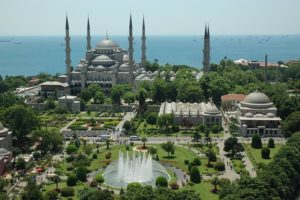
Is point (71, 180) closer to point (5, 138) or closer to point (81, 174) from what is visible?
point (81, 174)

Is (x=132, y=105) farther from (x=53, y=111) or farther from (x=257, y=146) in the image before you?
(x=257, y=146)

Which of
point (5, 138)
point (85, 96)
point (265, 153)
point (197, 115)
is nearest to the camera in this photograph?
point (265, 153)

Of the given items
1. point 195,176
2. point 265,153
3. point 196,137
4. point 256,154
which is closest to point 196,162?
point 195,176

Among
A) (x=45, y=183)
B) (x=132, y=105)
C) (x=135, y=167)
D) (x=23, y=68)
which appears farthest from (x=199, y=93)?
(x=23, y=68)

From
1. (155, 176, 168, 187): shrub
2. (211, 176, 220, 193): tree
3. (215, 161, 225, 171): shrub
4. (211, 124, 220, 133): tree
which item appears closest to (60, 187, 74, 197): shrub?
(155, 176, 168, 187): shrub

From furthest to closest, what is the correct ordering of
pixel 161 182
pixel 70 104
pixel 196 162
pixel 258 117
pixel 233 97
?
pixel 70 104 < pixel 233 97 < pixel 258 117 < pixel 196 162 < pixel 161 182

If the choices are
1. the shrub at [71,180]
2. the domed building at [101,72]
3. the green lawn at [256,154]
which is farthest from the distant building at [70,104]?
the shrub at [71,180]
